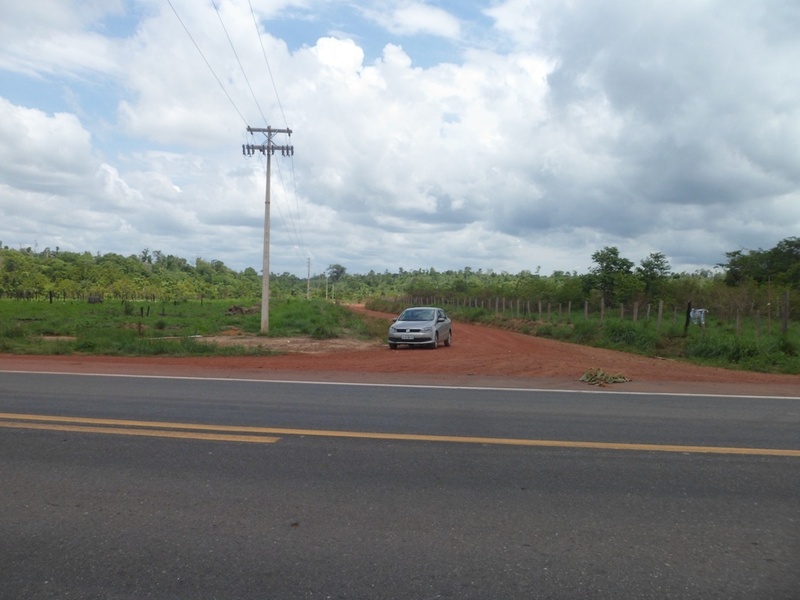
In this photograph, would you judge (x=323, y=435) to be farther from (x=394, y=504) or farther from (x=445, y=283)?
(x=445, y=283)

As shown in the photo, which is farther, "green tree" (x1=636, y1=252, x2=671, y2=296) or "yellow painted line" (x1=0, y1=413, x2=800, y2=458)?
"green tree" (x1=636, y1=252, x2=671, y2=296)

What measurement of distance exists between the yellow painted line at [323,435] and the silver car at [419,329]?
50.8 feet

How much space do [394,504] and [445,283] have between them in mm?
93927

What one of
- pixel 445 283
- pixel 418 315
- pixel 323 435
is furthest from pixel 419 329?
pixel 445 283

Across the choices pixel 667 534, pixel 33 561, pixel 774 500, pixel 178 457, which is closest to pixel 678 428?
pixel 774 500

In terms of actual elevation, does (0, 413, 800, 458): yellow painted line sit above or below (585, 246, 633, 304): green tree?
below

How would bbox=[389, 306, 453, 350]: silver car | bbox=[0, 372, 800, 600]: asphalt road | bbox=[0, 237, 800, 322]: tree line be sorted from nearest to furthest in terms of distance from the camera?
bbox=[0, 372, 800, 600]: asphalt road < bbox=[389, 306, 453, 350]: silver car < bbox=[0, 237, 800, 322]: tree line

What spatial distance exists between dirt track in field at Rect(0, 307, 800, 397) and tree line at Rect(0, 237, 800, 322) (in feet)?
39.9

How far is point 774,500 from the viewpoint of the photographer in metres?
5.48

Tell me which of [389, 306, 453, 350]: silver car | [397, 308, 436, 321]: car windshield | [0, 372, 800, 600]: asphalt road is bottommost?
[0, 372, 800, 600]: asphalt road

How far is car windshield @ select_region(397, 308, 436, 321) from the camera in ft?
80.6

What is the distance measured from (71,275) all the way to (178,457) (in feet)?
281

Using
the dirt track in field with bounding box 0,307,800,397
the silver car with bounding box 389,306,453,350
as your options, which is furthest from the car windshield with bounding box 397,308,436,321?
the dirt track in field with bounding box 0,307,800,397

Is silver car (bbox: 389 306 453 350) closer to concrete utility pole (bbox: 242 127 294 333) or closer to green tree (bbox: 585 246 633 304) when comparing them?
concrete utility pole (bbox: 242 127 294 333)
